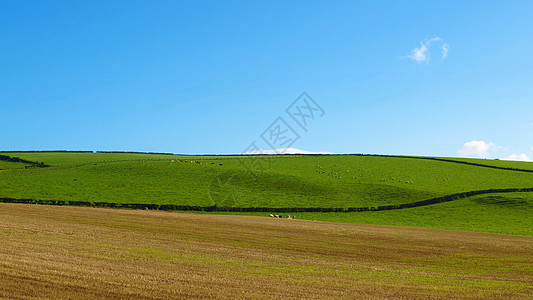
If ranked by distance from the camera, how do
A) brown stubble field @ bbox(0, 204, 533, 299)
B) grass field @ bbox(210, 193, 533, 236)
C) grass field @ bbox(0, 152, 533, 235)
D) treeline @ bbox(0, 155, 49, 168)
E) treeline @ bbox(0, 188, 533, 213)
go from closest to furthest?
brown stubble field @ bbox(0, 204, 533, 299) → grass field @ bbox(210, 193, 533, 236) → treeline @ bbox(0, 188, 533, 213) → grass field @ bbox(0, 152, 533, 235) → treeline @ bbox(0, 155, 49, 168)

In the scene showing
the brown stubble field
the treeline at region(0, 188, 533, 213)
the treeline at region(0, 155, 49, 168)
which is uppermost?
the treeline at region(0, 155, 49, 168)

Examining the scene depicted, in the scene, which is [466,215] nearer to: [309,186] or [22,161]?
[309,186]

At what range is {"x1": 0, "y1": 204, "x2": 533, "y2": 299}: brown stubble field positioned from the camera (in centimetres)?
1430

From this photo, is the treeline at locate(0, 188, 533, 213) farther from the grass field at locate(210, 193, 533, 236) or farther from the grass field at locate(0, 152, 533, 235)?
the grass field at locate(0, 152, 533, 235)

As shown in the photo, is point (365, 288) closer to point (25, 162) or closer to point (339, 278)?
point (339, 278)

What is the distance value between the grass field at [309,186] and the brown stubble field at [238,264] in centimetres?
2400

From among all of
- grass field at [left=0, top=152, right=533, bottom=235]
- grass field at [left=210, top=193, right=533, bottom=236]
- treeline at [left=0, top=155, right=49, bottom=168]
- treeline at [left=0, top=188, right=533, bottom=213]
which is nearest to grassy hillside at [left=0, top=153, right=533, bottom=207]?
grass field at [left=0, top=152, right=533, bottom=235]

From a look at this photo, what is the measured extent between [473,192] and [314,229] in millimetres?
43110

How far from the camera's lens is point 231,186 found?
2896 inches

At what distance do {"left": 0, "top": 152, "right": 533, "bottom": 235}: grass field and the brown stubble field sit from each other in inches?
945

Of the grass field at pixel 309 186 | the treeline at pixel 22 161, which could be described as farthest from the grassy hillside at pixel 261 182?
→ the treeline at pixel 22 161

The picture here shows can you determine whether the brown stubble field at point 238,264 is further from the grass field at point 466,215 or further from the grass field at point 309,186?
the grass field at point 309,186

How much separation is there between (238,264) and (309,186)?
A: 171ft

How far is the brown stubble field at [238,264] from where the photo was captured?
46.9 feet
